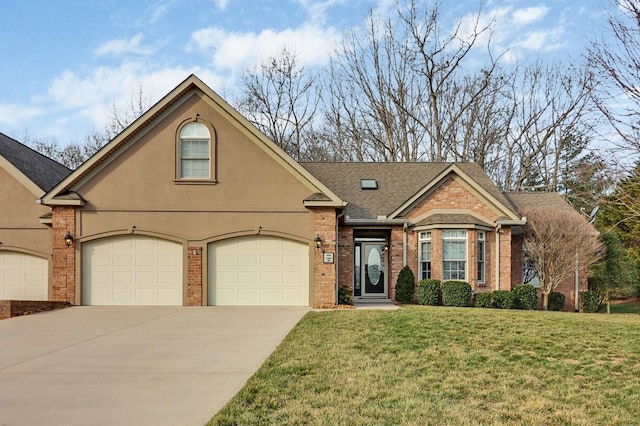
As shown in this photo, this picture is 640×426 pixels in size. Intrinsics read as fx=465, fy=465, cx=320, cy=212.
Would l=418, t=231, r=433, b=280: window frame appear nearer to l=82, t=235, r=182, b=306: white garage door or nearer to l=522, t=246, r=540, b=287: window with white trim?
l=522, t=246, r=540, b=287: window with white trim


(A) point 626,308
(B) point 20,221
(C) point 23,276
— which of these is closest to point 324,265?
(C) point 23,276

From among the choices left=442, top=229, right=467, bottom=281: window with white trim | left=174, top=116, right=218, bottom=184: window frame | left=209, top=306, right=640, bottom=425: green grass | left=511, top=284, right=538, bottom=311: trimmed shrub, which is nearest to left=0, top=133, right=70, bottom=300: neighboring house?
left=174, top=116, right=218, bottom=184: window frame

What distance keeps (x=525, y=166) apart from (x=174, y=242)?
2456 cm

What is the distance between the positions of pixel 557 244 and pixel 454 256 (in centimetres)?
373

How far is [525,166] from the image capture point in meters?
30.5

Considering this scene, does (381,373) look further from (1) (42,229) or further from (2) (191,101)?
(1) (42,229)

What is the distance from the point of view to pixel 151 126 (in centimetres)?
1411

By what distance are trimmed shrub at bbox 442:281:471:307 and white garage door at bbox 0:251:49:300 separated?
13.2 metres

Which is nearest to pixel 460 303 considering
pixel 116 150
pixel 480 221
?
pixel 480 221

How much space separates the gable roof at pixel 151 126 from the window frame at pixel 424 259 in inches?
166

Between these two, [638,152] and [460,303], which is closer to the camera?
[638,152]

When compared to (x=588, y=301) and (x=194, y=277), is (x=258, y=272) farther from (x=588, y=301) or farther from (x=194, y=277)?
(x=588, y=301)

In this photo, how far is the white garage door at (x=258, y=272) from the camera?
14031 mm

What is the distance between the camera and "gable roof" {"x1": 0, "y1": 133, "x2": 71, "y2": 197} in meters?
Answer: 15.6
